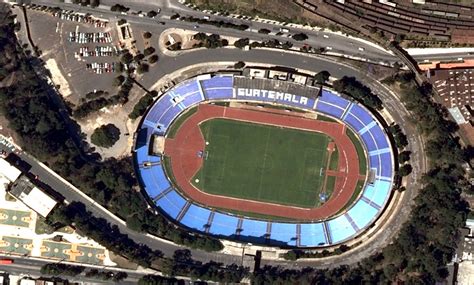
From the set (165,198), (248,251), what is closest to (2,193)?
(165,198)

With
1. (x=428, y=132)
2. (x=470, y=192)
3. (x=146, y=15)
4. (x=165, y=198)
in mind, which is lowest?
(x=165, y=198)

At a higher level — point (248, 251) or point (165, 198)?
point (165, 198)

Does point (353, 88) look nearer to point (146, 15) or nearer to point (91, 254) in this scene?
point (146, 15)

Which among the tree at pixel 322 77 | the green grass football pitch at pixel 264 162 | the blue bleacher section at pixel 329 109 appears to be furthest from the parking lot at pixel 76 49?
the blue bleacher section at pixel 329 109

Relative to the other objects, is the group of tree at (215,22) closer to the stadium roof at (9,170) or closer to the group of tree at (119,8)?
the group of tree at (119,8)

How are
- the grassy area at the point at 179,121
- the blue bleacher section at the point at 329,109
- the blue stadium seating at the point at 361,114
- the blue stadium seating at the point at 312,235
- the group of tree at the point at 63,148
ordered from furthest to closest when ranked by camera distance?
the grassy area at the point at 179,121 < the blue stadium seating at the point at 312,235 < the blue bleacher section at the point at 329,109 < the blue stadium seating at the point at 361,114 < the group of tree at the point at 63,148

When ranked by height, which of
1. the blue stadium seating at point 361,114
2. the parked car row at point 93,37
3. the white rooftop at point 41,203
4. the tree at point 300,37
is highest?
the tree at point 300,37

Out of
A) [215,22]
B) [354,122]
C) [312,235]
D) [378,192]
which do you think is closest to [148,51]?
[215,22]
